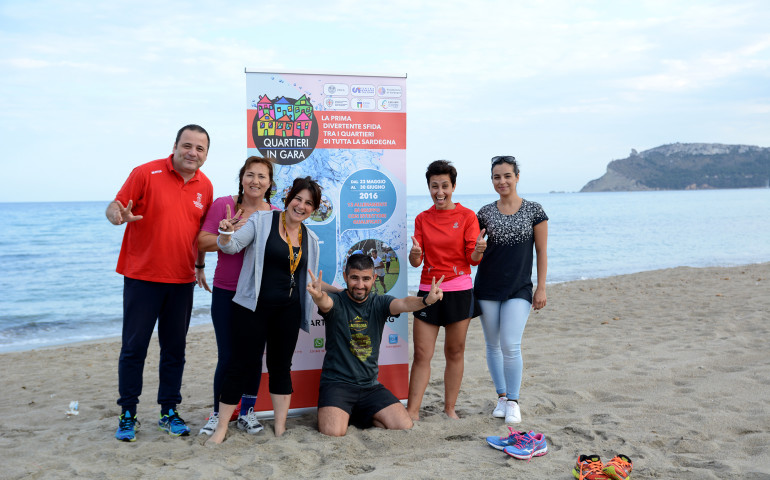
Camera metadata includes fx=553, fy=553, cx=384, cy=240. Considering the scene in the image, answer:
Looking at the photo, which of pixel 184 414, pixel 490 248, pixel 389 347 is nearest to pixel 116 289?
pixel 184 414

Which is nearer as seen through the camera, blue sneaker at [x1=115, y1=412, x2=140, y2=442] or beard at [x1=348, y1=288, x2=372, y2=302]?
blue sneaker at [x1=115, y1=412, x2=140, y2=442]

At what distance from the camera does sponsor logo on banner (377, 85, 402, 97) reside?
4.29 metres

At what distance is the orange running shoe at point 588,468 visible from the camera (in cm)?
274

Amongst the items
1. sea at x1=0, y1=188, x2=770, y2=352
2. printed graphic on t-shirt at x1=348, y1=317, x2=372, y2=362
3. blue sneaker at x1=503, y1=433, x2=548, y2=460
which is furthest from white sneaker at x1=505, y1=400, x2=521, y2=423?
sea at x1=0, y1=188, x2=770, y2=352

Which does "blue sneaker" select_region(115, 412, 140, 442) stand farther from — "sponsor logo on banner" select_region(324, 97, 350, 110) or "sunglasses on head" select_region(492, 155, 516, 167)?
"sunglasses on head" select_region(492, 155, 516, 167)

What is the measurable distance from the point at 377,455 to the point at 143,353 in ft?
5.46

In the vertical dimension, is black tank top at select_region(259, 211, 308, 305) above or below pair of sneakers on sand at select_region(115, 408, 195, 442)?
above

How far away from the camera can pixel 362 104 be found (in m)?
4.27

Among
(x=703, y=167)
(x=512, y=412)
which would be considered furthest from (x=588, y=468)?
(x=703, y=167)

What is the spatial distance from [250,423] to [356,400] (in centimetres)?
75

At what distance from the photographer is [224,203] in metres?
3.69

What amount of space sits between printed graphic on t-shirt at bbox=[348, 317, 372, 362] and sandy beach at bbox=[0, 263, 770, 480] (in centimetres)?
52

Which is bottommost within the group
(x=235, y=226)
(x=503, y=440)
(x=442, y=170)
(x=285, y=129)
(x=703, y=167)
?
(x=503, y=440)

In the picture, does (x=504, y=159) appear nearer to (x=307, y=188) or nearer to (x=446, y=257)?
(x=446, y=257)
